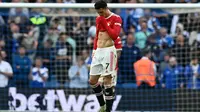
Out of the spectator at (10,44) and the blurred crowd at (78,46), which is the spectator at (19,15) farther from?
the spectator at (10,44)

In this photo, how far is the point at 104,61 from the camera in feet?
38.2

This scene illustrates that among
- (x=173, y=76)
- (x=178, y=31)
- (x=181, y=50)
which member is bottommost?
(x=173, y=76)

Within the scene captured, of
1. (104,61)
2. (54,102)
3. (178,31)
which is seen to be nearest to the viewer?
(104,61)

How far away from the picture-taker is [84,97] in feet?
48.9

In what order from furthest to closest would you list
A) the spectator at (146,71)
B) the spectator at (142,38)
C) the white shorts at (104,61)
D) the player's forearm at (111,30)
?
the spectator at (142,38), the spectator at (146,71), the white shorts at (104,61), the player's forearm at (111,30)

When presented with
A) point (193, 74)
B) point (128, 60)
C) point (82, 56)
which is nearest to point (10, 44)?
point (82, 56)

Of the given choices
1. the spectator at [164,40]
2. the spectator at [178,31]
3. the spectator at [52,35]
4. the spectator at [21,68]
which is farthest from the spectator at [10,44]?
the spectator at [178,31]

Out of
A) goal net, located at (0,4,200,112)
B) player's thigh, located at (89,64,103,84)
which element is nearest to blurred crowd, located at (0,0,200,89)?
goal net, located at (0,4,200,112)

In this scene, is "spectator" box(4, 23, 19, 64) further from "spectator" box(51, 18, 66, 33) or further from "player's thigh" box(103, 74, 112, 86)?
"player's thigh" box(103, 74, 112, 86)

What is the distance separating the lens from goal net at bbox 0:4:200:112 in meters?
14.8

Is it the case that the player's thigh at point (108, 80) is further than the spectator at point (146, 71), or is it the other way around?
the spectator at point (146, 71)

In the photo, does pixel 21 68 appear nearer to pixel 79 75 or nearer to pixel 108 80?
pixel 79 75

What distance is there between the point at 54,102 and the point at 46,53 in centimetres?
117

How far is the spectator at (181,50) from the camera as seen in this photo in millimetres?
15250
